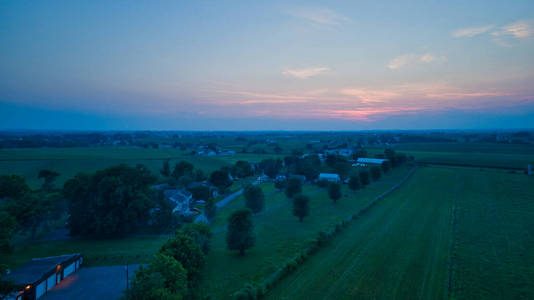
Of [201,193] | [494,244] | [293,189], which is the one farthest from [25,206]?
[494,244]

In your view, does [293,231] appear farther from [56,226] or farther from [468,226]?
[56,226]

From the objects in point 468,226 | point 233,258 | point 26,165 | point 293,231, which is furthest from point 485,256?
point 26,165

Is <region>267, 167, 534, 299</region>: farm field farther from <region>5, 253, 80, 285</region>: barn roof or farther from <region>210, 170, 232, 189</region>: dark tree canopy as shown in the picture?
<region>210, 170, 232, 189</region>: dark tree canopy

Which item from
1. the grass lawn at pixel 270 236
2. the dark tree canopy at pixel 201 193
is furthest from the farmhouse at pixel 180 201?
the grass lawn at pixel 270 236

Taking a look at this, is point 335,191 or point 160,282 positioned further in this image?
point 335,191

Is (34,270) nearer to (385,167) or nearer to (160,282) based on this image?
(160,282)

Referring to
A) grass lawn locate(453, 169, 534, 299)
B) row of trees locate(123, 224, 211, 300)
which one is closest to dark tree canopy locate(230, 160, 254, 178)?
row of trees locate(123, 224, 211, 300)

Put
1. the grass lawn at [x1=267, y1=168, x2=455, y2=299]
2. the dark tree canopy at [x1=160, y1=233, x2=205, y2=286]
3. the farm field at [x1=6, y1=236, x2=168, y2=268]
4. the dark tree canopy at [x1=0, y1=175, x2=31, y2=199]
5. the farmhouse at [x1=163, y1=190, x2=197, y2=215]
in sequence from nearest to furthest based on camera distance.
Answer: the grass lawn at [x1=267, y1=168, x2=455, y2=299] < the dark tree canopy at [x1=160, y1=233, x2=205, y2=286] < the farm field at [x1=6, y1=236, x2=168, y2=268] < the dark tree canopy at [x1=0, y1=175, x2=31, y2=199] < the farmhouse at [x1=163, y1=190, x2=197, y2=215]
